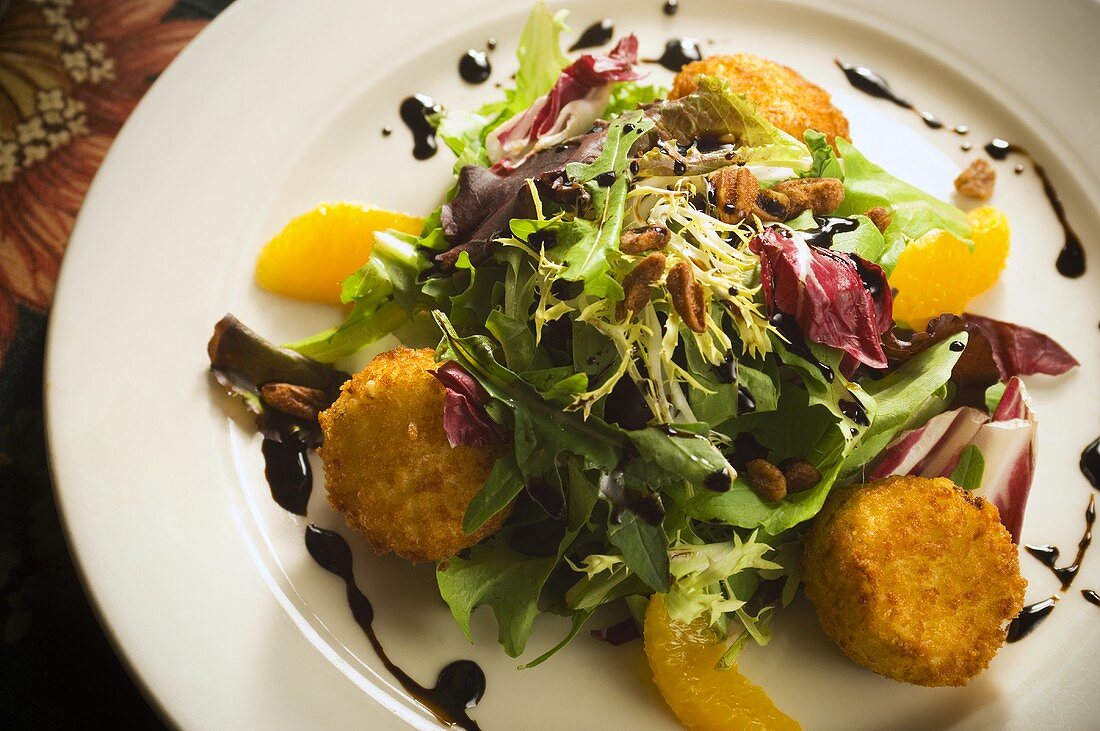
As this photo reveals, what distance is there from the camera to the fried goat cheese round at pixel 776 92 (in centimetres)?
294

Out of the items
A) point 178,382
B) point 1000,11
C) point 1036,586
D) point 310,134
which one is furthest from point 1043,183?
point 178,382

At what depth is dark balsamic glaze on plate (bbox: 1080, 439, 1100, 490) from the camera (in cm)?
279

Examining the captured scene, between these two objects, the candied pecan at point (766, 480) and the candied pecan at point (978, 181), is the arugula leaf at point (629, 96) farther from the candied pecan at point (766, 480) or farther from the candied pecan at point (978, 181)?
the candied pecan at point (766, 480)

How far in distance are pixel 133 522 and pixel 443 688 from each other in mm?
997

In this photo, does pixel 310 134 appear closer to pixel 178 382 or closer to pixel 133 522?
pixel 178 382

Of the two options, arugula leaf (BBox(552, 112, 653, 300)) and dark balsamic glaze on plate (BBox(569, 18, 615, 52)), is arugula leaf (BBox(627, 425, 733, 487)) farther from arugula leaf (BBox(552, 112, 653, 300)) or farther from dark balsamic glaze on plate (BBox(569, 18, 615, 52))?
dark balsamic glaze on plate (BBox(569, 18, 615, 52))

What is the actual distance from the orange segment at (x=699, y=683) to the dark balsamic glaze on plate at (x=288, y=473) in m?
1.10

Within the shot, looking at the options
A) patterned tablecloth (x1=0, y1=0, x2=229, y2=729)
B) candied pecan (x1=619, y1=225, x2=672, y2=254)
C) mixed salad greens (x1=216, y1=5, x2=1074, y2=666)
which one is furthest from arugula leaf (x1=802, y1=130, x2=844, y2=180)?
patterned tablecloth (x1=0, y1=0, x2=229, y2=729)

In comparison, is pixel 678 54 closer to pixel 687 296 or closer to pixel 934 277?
pixel 934 277

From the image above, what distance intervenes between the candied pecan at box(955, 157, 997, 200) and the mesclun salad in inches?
27.4

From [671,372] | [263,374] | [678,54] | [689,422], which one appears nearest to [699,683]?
[689,422]

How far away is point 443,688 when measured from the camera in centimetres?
247

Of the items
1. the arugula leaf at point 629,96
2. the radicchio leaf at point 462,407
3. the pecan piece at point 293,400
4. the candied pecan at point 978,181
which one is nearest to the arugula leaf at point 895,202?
the candied pecan at point 978,181

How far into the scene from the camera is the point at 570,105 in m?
2.91
